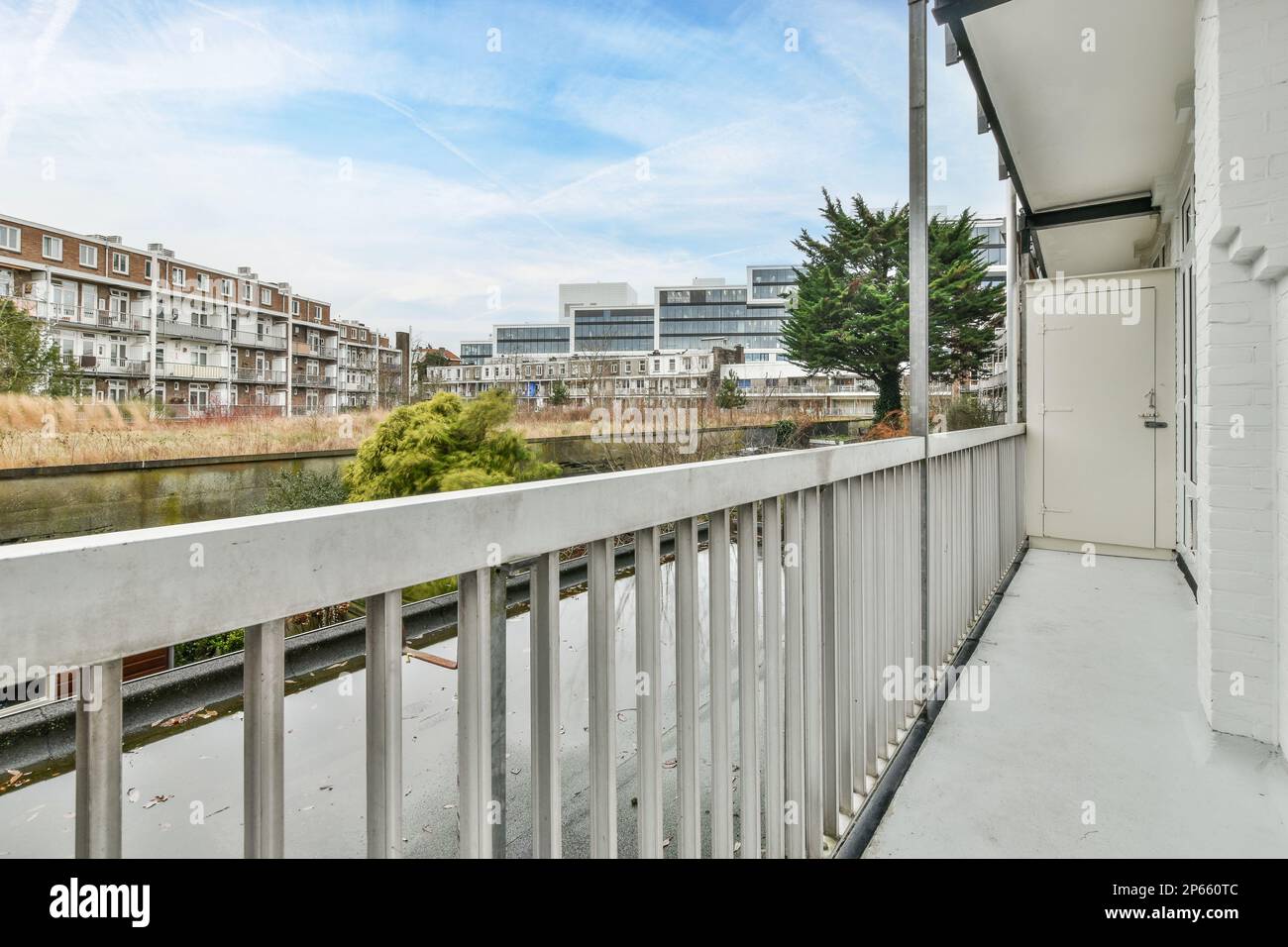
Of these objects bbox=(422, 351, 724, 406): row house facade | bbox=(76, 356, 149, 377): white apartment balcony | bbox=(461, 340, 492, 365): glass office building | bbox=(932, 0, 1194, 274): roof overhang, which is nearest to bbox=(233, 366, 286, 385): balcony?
bbox=(76, 356, 149, 377): white apartment balcony

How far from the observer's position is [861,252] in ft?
18.8

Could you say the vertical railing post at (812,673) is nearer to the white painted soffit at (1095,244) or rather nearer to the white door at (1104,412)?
the white door at (1104,412)

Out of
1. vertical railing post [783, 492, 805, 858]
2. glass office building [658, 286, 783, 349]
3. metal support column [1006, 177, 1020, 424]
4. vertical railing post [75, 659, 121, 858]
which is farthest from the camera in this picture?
glass office building [658, 286, 783, 349]

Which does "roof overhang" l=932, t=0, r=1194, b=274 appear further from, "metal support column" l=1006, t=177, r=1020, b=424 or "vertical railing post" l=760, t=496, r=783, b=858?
"vertical railing post" l=760, t=496, r=783, b=858

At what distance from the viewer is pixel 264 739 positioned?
460mm

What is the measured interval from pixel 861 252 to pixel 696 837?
18.4 ft

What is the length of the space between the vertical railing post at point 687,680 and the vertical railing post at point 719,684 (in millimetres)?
45

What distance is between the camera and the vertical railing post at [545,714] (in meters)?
0.70

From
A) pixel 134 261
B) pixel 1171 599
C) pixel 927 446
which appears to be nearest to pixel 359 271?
pixel 134 261

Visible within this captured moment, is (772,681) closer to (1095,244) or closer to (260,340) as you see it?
(260,340)

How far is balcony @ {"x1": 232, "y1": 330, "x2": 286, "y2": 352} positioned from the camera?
173 cm

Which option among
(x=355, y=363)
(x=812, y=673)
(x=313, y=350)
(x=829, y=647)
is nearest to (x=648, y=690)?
(x=812, y=673)

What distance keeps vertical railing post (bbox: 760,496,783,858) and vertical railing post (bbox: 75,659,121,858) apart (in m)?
0.91

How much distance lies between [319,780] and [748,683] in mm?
654
